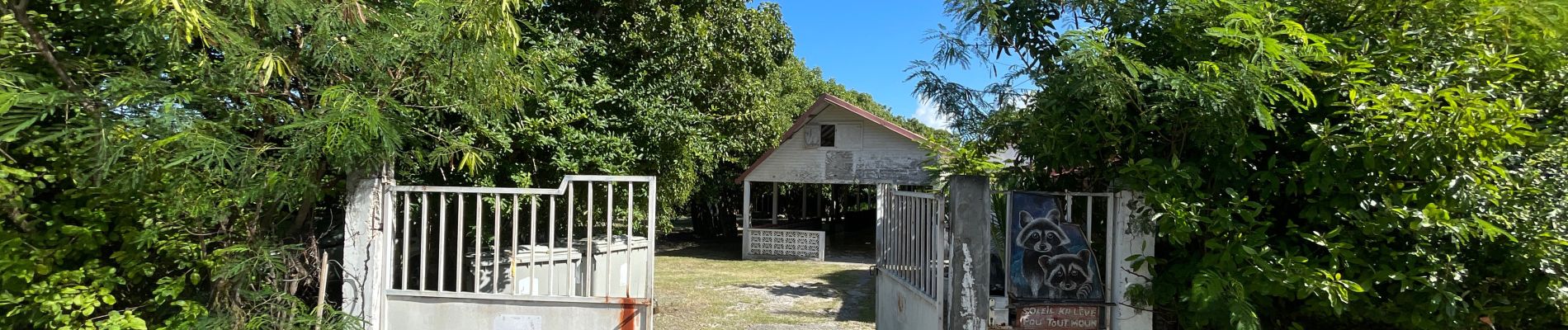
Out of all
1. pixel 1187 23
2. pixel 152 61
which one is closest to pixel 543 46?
pixel 152 61

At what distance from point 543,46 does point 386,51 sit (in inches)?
84.1

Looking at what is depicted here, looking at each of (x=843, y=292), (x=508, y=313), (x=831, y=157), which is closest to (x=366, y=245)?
(x=508, y=313)

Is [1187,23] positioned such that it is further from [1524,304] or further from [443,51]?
[443,51]

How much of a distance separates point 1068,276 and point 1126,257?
0.35 metres

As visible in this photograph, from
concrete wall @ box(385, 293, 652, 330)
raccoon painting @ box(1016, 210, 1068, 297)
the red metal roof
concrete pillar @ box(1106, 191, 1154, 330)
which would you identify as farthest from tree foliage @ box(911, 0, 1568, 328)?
the red metal roof

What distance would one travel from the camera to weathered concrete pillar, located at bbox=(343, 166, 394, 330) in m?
4.61

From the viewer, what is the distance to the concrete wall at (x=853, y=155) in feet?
54.0

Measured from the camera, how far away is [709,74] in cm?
989

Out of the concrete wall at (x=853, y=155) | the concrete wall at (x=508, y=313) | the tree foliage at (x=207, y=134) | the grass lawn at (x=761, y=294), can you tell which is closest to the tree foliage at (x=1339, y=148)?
the concrete wall at (x=508, y=313)

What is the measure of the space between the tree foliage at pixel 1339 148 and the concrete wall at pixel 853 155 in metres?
11.8

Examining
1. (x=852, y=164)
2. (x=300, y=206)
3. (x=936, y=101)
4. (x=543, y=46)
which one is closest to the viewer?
(x=300, y=206)

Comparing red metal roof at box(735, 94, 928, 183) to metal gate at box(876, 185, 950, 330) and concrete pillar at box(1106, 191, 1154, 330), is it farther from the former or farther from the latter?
concrete pillar at box(1106, 191, 1154, 330)

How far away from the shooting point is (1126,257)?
4.58 m

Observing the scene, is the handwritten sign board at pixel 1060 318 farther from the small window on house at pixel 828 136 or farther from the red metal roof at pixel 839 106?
the small window on house at pixel 828 136
